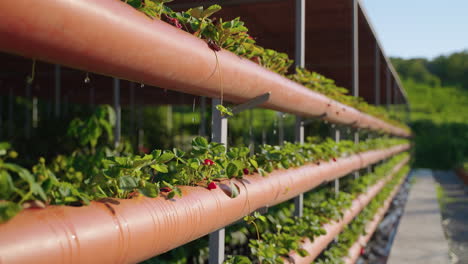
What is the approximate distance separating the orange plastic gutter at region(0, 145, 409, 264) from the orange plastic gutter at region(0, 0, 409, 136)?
1.09 feet

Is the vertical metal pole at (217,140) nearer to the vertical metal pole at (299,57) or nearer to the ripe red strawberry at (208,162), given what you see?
the ripe red strawberry at (208,162)

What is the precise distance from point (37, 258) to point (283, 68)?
7.18 ft

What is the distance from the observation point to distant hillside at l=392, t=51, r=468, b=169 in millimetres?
24078

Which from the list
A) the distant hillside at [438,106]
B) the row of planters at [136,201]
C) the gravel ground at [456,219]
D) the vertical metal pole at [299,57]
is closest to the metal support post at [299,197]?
the vertical metal pole at [299,57]

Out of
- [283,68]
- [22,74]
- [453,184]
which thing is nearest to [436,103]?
[453,184]

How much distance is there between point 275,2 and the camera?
15.4 ft

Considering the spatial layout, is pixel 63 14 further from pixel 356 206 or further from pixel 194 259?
pixel 356 206

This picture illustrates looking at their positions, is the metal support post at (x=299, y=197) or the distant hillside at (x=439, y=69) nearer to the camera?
the metal support post at (x=299, y=197)

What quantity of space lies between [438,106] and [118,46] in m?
51.7

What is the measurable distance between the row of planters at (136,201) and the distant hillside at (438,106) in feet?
68.1

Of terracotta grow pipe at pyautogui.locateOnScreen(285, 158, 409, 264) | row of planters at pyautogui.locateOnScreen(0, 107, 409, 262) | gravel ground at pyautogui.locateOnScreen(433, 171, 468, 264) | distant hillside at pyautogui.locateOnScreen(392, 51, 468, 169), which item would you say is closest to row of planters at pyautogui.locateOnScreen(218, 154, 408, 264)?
terracotta grow pipe at pyautogui.locateOnScreen(285, 158, 409, 264)

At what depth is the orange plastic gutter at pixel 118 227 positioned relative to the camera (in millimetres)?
908

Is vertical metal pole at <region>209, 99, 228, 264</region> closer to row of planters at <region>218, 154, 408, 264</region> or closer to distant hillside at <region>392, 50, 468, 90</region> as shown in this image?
row of planters at <region>218, 154, 408, 264</region>

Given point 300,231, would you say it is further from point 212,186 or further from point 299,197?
point 212,186
